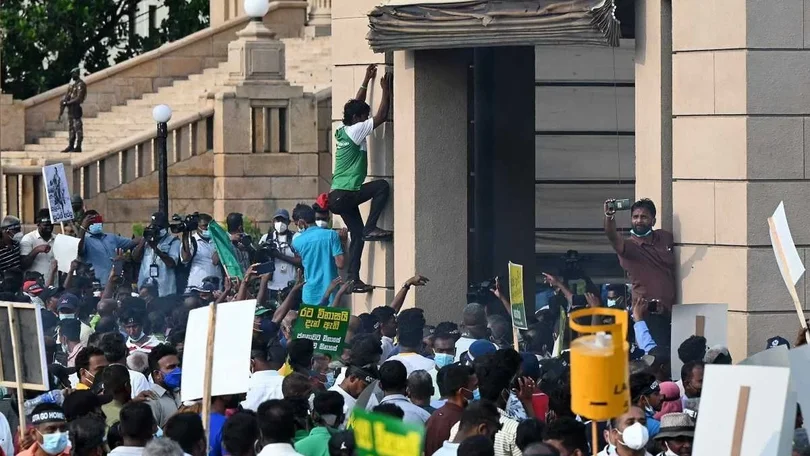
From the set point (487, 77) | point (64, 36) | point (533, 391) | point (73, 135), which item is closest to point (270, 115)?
point (73, 135)

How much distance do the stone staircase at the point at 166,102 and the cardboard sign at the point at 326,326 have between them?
20706 mm

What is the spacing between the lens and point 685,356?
12.7 m

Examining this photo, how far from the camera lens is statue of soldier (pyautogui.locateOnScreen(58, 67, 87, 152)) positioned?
34.4 m

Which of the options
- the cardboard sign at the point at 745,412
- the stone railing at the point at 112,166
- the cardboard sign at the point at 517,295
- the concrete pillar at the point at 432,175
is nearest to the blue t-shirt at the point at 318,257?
the concrete pillar at the point at 432,175

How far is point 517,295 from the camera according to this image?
47.5 feet

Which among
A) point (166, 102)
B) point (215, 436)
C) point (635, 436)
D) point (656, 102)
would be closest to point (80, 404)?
point (215, 436)

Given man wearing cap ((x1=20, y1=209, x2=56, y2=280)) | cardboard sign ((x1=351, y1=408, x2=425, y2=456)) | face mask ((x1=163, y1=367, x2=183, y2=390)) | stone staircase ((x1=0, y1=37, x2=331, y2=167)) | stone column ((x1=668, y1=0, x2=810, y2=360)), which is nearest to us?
cardboard sign ((x1=351, y1=408, x2=425, y2=456))

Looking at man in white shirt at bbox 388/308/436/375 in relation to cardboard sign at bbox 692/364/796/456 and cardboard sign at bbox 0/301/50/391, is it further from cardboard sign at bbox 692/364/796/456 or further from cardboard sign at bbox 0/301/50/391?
cardboard sign at bbox 692/364/796/456

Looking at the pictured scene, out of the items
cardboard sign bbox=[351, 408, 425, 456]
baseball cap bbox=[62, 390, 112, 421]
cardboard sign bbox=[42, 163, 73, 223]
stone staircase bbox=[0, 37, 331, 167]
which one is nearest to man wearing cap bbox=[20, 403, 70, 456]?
baseball cap bbox=[62, 390, 112, 421]

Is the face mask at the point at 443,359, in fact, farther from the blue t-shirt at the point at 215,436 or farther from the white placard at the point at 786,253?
the blue t-shirt at the point at 215,436

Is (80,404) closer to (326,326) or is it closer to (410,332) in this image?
(326,326)

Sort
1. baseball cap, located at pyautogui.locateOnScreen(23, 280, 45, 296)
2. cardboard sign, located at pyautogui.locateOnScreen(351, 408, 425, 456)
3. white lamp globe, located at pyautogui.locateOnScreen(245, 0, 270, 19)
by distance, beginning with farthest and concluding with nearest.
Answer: white lamp globe, located at pyautogui.locateOnScreen(245, 0, 270, 19)
baseball cap, located at pyautogui.locateOnScreen(23, 280, 45, 296)
cardboard sign, located at pyautogui.locateOnScreen(351, 408, 425, 456)

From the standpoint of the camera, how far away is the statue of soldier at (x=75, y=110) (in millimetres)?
34406

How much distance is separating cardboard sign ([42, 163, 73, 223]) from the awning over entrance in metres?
5.37
